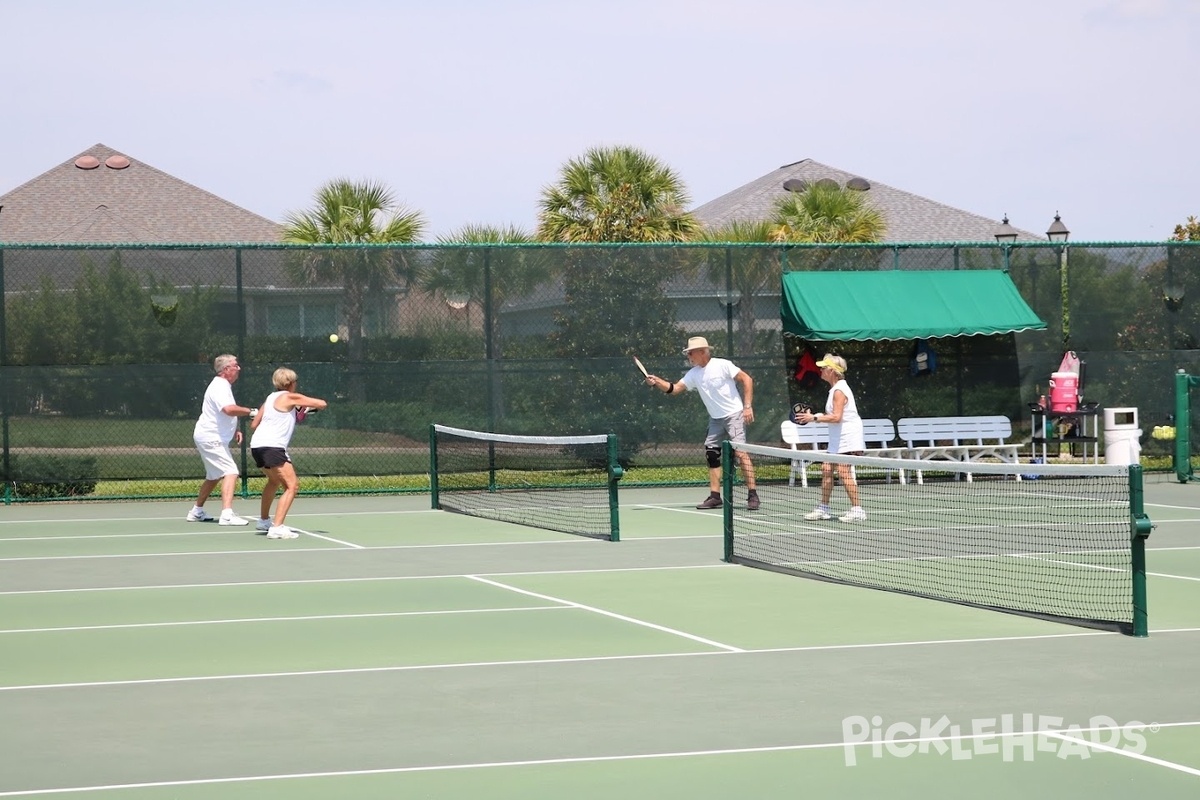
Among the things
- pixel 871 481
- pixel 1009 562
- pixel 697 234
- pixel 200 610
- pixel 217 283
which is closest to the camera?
pixel 200 610

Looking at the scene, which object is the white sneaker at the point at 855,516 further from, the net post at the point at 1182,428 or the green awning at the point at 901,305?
the net post at the point at 1182,428

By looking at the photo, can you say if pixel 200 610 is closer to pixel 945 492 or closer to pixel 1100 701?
pixel 1100 701

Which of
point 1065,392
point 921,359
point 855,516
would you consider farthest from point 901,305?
point 855,516

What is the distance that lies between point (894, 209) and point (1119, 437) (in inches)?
881

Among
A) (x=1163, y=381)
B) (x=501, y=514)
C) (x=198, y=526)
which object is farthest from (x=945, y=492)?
(x=198, y=526)

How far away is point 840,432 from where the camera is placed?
15188 millimetres

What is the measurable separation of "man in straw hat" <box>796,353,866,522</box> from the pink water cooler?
18.7 feet

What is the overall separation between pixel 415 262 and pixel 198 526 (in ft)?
15.9

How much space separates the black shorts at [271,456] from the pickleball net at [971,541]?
12.4 ft

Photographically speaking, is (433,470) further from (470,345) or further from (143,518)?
(143,518)

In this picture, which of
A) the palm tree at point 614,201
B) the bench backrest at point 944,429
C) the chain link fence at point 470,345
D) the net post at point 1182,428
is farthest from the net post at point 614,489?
the palm tree at point 614,201

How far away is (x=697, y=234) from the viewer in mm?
29609

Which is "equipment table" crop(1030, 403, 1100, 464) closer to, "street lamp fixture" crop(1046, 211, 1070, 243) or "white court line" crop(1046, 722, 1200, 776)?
"street lamp fixture" crop(1046, 211, 1070, 243)

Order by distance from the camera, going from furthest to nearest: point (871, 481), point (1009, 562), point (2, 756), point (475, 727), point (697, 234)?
point (697, 234), point (871, 481), point (1009, 562), point (475, 727), point (2, 756)
